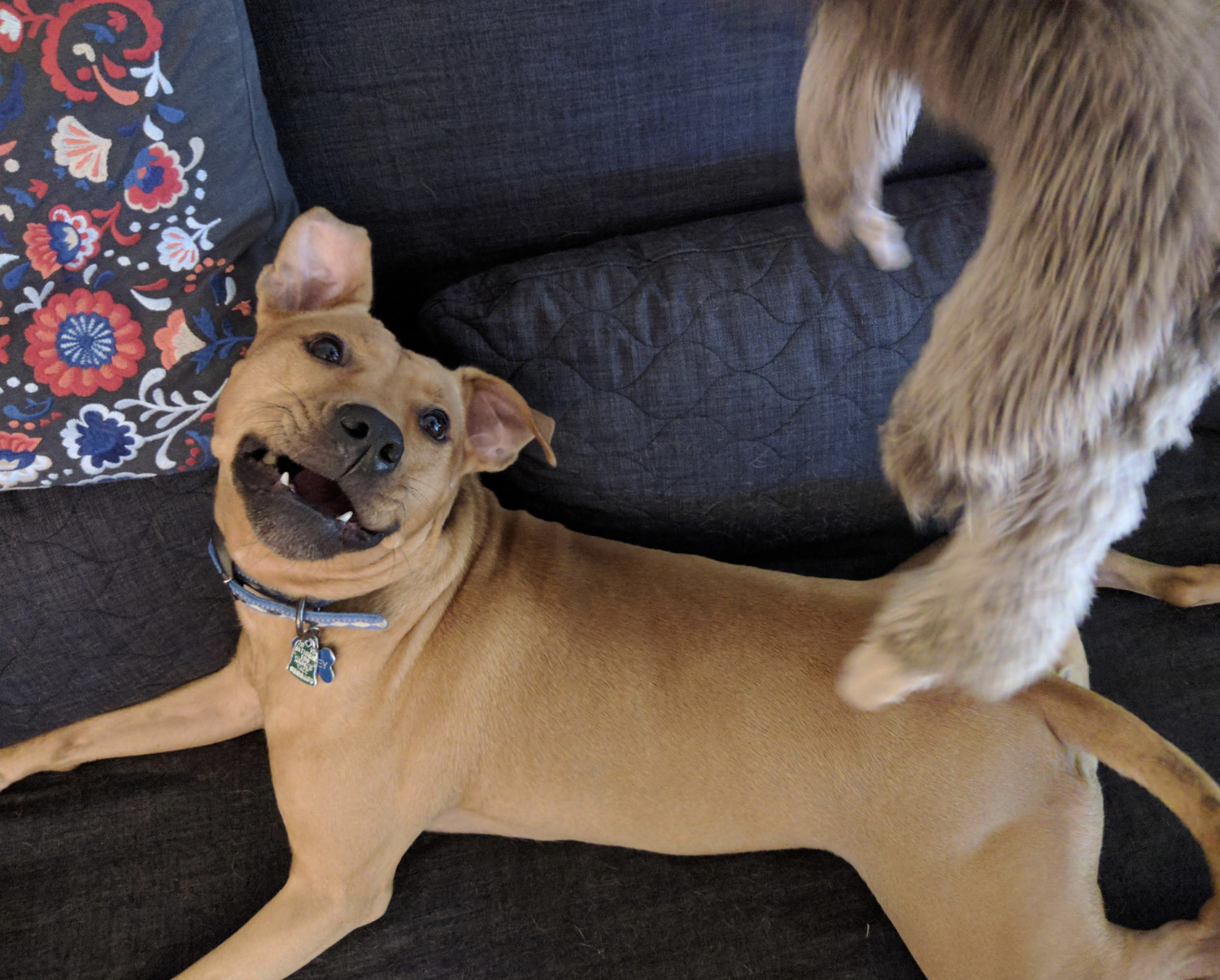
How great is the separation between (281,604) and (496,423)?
1.79 ft

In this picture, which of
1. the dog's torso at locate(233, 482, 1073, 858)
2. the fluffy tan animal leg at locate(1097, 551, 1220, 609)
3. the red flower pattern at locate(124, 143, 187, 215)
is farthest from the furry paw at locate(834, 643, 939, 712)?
the fluffy tan animal leg at locate(1097, 551, 1220, 609)

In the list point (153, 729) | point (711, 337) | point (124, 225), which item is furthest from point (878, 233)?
point (153, 729)

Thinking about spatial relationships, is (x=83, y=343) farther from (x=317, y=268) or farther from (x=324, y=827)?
(x=324, y=827)

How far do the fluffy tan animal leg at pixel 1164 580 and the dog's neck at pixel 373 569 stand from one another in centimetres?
159

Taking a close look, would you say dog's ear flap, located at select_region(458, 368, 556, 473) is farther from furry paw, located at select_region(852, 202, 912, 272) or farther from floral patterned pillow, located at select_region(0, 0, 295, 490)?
furry paw, located at select_region(852, 202, 912, 272)

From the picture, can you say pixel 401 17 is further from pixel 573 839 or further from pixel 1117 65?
pixel 573 839

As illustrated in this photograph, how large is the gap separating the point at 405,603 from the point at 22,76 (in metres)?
1.06

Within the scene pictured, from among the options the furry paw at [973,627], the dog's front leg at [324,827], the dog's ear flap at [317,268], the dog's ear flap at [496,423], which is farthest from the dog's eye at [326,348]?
the furry paw at [973,627]

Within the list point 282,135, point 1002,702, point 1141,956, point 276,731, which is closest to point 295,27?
point 282,135

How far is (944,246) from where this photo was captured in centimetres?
171

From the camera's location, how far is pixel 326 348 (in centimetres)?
147

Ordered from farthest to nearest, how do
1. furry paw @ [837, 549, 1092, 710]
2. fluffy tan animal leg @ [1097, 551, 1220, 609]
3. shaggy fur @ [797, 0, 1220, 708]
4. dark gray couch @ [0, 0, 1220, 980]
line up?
fluffy tan animal leg @ [1097, 551, 1220, 609] < dark gray couch @ [0, 0, 1220, 980] < furry paw @ [837, 549, 1092, 710] < shaggy fur @ [797, 0, 1220, 708]

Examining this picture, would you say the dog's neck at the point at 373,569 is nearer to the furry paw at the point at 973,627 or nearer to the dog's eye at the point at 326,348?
the dog's eye at the point at 326,348

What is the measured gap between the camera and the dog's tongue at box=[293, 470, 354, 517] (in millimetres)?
1439
